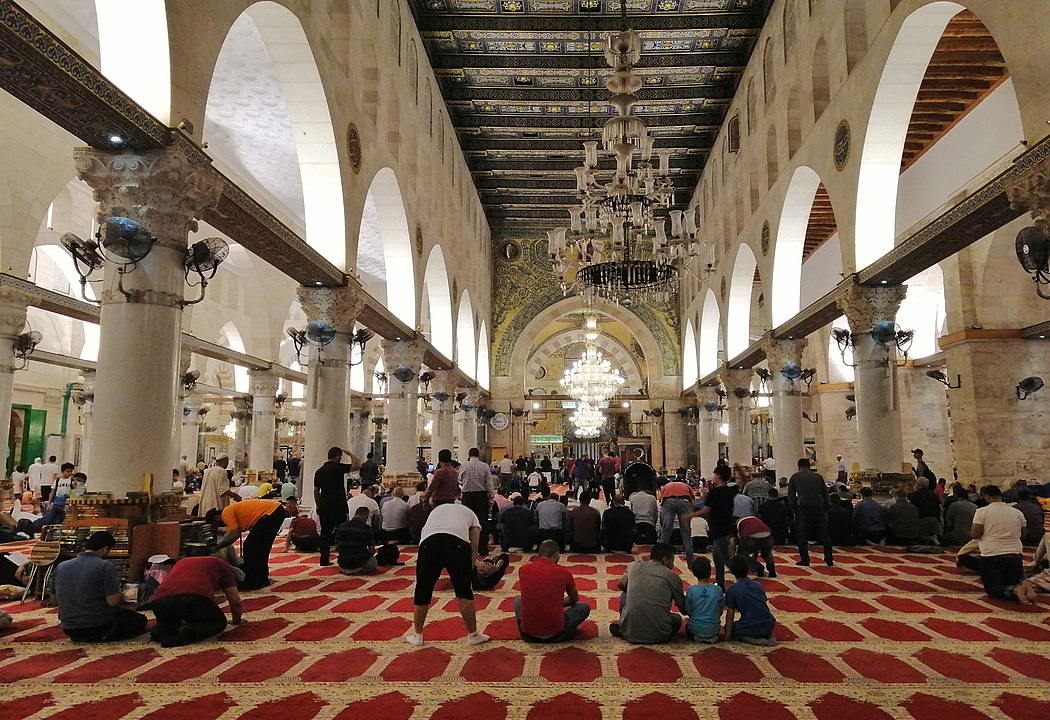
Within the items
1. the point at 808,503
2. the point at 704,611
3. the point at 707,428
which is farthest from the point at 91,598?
the point at 707,428

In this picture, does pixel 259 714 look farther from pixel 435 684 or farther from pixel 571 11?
pixel 571 11

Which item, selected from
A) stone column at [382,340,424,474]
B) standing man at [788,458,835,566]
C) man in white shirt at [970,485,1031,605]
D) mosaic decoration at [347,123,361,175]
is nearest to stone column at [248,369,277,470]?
stone column at [382,340,424,474]

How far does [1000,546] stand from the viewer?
15.4 ft

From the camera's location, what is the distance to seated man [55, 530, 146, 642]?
12.1ft

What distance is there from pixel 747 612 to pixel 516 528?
3687mm

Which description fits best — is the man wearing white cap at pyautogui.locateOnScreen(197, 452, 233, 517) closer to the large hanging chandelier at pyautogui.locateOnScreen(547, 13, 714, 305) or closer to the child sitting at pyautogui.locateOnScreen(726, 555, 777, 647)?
the large hanging chandelier at pyautogui.locateOnScreen(547, 13, 714, 305)

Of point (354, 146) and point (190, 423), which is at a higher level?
point (354, 146)

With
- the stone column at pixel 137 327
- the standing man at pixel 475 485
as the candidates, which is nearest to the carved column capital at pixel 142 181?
the stone column at pixel 137 327

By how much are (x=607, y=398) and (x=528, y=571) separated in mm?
15027

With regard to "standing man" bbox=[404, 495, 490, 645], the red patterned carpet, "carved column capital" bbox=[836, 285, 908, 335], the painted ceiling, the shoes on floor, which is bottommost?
the red patterned carpet

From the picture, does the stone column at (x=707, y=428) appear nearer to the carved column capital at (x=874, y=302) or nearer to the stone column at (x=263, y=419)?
the carved column capital at (x=874, y=302)

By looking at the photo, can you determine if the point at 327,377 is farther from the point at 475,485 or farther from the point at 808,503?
the point at 808,503

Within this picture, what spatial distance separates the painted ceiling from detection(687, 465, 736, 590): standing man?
6.30 metres

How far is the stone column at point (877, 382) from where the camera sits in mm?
7883
